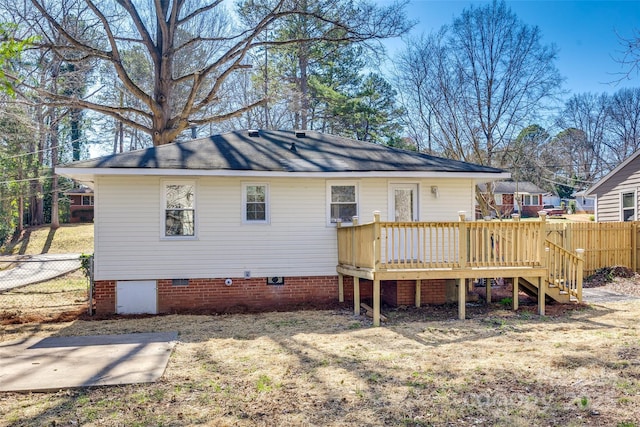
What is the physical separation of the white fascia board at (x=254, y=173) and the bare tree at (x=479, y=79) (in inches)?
345

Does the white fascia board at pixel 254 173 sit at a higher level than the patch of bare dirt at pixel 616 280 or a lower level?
higher

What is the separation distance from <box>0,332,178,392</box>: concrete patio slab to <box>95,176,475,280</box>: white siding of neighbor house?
229 cm

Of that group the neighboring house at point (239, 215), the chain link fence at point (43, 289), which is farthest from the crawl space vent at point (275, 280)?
the chain link fence at point (43, 289)

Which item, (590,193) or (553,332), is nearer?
(553,332)

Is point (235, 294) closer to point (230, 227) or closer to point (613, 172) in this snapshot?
point (230, 227)

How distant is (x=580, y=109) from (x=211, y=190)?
3688cm

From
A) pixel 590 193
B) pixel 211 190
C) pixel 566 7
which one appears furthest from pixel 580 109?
pixel 211 190

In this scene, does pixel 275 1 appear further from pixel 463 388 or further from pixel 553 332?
pixel 463 388

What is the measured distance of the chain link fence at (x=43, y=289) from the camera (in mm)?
10446

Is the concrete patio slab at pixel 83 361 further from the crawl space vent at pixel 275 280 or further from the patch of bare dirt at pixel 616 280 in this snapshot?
the patch of bare dirt at pixel 616 280

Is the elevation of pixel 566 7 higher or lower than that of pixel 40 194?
higher

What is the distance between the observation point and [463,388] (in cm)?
516

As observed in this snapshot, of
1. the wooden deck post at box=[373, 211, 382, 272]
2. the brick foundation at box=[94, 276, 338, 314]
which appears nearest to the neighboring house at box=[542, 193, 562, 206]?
the brick foundation at box=[94, 276, 338, 314]

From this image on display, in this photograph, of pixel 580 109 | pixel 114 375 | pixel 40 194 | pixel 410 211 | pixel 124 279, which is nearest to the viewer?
pixel 114 375
